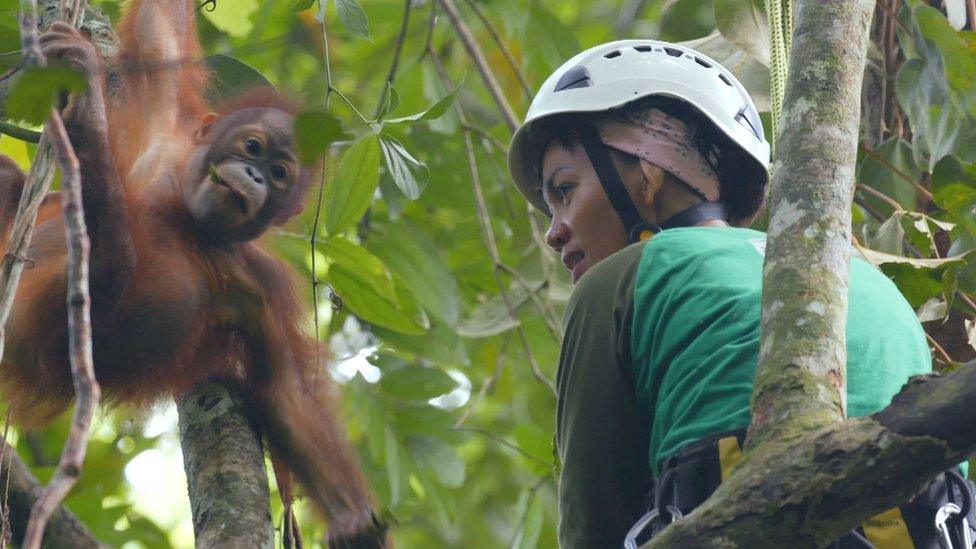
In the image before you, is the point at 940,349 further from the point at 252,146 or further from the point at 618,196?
the point at 252,146

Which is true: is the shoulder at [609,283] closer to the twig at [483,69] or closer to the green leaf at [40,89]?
the green leaf at [40,89]

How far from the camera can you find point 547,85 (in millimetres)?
3186

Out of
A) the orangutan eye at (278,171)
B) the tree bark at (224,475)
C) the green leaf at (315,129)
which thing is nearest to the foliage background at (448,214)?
the green leaf at (315,129)

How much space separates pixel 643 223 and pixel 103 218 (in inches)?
51.5

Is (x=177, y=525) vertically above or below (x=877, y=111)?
below

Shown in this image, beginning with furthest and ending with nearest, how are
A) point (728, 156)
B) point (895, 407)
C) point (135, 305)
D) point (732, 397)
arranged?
1. point (135, 305)
2. point (728, 156)
3. point (732, 397)
4. point (895, 407)

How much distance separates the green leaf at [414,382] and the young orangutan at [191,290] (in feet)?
2.75

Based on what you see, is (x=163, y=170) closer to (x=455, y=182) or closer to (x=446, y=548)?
(x=455, y=182)

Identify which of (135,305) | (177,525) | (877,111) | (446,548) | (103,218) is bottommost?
(177,525)

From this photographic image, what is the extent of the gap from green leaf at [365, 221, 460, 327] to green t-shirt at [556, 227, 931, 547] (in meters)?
1.89

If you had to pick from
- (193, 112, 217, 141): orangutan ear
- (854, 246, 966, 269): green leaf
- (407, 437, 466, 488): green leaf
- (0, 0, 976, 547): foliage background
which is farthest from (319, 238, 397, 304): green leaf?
(854, 246, 966, 269): green leaf

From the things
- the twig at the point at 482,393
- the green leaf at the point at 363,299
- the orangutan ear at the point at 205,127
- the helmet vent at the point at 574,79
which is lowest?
the twig at the point at 482,393

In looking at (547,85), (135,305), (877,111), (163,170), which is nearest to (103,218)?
(135,305)

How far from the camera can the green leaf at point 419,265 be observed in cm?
441
